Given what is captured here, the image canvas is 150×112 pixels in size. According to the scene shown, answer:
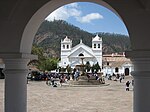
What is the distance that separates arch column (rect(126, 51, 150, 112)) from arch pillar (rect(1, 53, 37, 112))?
5.10 feet

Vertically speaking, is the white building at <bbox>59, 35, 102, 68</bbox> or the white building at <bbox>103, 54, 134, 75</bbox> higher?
the white building at <bbox>59, 35, 102, 68</bbox>

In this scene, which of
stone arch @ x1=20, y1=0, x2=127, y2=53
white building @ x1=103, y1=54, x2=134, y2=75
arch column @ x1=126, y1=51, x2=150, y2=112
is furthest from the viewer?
white building @ x1=103, y1=54, x2=134, y2=75

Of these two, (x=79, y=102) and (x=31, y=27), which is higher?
(x=31, y=27)

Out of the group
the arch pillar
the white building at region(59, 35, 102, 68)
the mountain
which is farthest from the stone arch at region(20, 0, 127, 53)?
the mountain

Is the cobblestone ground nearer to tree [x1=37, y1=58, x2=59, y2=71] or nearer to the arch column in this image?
the arch column

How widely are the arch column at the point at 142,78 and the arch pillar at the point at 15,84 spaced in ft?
5.10

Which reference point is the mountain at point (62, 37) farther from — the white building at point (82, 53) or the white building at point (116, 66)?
the white building at point (116, 66)

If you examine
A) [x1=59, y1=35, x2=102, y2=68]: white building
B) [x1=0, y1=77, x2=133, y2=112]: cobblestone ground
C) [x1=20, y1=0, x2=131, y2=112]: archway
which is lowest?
[x1=0, y1=77, x2=133, y2=112]: cobblestone ground

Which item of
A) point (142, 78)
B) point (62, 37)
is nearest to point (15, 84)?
point (142, 78)

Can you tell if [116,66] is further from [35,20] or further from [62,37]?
[35,20]

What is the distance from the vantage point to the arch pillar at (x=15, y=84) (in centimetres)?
425

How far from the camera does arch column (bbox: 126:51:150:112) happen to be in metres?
3.70

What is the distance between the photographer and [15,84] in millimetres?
4293

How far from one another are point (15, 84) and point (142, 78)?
177 centimetres
